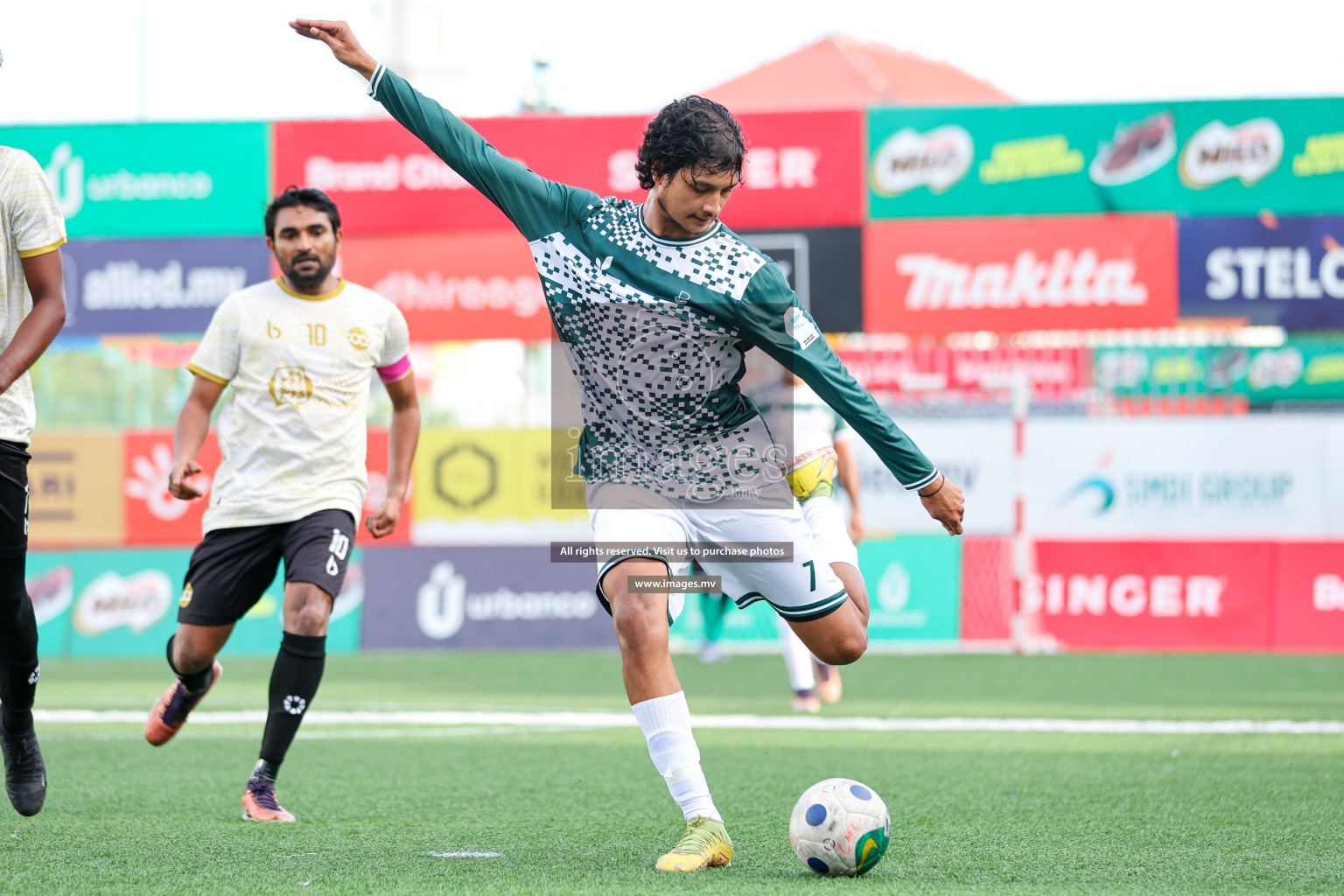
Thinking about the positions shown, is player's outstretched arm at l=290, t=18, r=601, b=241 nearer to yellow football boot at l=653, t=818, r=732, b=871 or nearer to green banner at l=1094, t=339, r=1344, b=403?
yellow football boot at l=653, t=818, r=732, b=871

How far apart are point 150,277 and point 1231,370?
11456 mm

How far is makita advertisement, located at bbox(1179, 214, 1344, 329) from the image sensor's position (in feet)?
44.9

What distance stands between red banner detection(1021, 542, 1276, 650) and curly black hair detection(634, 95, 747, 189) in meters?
9.60

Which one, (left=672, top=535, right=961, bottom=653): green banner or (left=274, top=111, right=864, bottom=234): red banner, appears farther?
(left=274, top=111, right=864, bottom=234): red banner

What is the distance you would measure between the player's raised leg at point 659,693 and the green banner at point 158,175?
37.1 ft

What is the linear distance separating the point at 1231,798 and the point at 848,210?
9.26m

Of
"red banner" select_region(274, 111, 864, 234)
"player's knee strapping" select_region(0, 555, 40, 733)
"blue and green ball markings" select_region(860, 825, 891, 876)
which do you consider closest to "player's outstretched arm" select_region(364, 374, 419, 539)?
"player's knee strapping" select_region(0, 555, 40, 733)

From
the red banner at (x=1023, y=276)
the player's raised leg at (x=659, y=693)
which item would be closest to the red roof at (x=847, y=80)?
the red banner at (x=1023, y=276)

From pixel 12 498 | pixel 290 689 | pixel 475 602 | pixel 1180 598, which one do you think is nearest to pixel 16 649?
pixel 12 498

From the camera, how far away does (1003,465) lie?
547 inches

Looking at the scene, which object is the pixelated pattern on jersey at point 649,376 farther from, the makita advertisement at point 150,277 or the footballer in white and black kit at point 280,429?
the makita advertisement at point 150,277

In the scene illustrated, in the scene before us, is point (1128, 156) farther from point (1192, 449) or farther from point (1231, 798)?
point (1231, 798)

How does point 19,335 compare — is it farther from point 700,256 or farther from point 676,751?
point 676,751

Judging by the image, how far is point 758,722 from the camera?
8.22 metres
